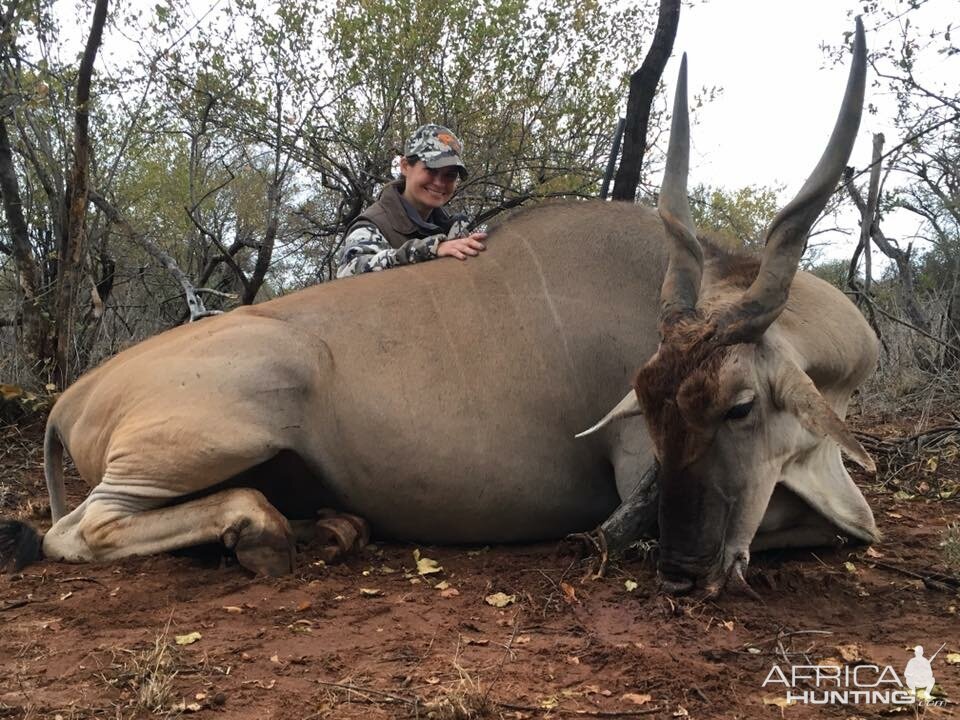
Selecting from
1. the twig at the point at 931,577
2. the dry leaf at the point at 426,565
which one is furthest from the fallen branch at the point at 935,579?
the dry leaf at the point at 426,565

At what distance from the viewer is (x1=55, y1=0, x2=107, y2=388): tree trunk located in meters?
5.08

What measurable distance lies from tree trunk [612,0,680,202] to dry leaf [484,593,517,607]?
148 inches

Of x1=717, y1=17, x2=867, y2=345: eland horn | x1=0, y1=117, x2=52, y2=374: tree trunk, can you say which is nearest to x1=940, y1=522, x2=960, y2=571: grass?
x1=717, y1=17, x2=867, y2=345: eland horn

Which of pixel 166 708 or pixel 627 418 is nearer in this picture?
pixel 166 708

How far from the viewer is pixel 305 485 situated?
3447 millimetres

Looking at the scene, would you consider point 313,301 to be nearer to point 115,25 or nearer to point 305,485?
point 305,485

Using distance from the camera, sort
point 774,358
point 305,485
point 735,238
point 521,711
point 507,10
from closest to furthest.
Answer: point 521,711
point 774,358
point 305,485
point 735,238
point 507,10

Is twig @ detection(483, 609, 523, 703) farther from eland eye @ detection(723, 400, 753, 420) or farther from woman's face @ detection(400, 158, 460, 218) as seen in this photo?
woman's face @ detection(400, 158, 460, 218)

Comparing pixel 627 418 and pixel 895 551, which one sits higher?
pixel 627 418

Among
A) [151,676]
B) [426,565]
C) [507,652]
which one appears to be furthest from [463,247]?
[151,676]

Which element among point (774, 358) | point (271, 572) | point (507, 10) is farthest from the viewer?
point (507, 10)

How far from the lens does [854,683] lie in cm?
196

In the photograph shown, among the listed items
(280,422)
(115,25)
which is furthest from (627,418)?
(115,25)

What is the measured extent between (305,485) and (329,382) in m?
0.43
